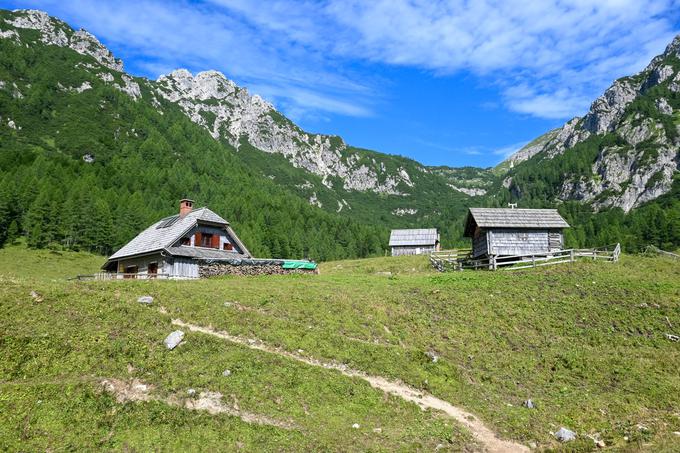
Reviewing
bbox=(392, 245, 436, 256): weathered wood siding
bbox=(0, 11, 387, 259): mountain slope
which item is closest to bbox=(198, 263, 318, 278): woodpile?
bbox=(392, 245, 436, 256): weathered wood siding

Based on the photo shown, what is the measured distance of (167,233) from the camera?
4616 cm

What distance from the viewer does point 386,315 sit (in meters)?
28.7

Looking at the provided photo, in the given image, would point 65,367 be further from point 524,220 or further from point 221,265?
point 524,220

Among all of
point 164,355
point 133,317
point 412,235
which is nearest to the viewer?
point 164,355

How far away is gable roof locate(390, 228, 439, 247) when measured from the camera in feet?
342

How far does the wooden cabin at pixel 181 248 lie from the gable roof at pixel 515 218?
26142 millimetres

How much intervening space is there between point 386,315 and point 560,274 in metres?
18.4

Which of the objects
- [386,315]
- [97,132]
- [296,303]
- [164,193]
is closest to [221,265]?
[296,303]

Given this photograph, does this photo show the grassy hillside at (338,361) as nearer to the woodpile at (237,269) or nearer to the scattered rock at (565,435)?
the scattered rock at (565,435)

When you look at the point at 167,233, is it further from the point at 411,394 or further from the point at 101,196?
the point at 101,196

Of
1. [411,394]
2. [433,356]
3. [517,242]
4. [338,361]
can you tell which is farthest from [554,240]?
[338,361]

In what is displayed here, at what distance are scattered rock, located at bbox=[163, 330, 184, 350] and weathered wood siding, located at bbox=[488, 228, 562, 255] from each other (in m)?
37.0

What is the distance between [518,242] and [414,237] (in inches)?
2214

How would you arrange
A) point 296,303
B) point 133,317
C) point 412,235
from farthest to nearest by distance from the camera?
point 412,235 → point 296,303 → point 133,317
